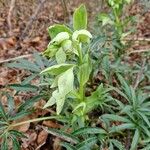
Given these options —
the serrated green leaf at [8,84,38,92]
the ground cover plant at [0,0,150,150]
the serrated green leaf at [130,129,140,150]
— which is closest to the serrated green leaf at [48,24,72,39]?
the ground cover plant at [0,0,150,150]

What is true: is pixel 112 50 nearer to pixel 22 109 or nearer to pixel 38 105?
pixel 38 105

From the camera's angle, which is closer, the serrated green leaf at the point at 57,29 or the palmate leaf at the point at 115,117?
the serrated green leaf at the point at 57,29

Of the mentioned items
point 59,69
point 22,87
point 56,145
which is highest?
point 59,69

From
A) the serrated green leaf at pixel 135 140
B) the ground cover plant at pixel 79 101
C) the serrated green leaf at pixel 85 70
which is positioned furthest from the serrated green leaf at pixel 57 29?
the serrated green leaf at pixel 135 140

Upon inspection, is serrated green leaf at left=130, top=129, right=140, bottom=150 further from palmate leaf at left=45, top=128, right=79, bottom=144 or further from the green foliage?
the green foliage

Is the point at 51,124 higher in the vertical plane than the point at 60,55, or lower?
lower

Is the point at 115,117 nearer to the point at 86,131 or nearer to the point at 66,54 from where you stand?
the point at 86,131

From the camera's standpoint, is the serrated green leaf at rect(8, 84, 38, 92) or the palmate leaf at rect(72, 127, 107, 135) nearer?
the palmate leaf at rect(72, 127, 107, 135)

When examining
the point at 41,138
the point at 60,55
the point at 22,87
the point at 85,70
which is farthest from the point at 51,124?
the point at 60,55

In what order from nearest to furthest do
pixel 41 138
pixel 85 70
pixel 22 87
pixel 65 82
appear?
1. pixel 65 82
2. pixel 85 70
3. pixel 22 87
4. pixel 41 138

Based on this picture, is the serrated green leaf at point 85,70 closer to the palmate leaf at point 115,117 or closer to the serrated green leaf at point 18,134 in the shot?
the palmate leaf at point 115,117

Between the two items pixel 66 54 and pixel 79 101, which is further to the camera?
pixel 79 101
